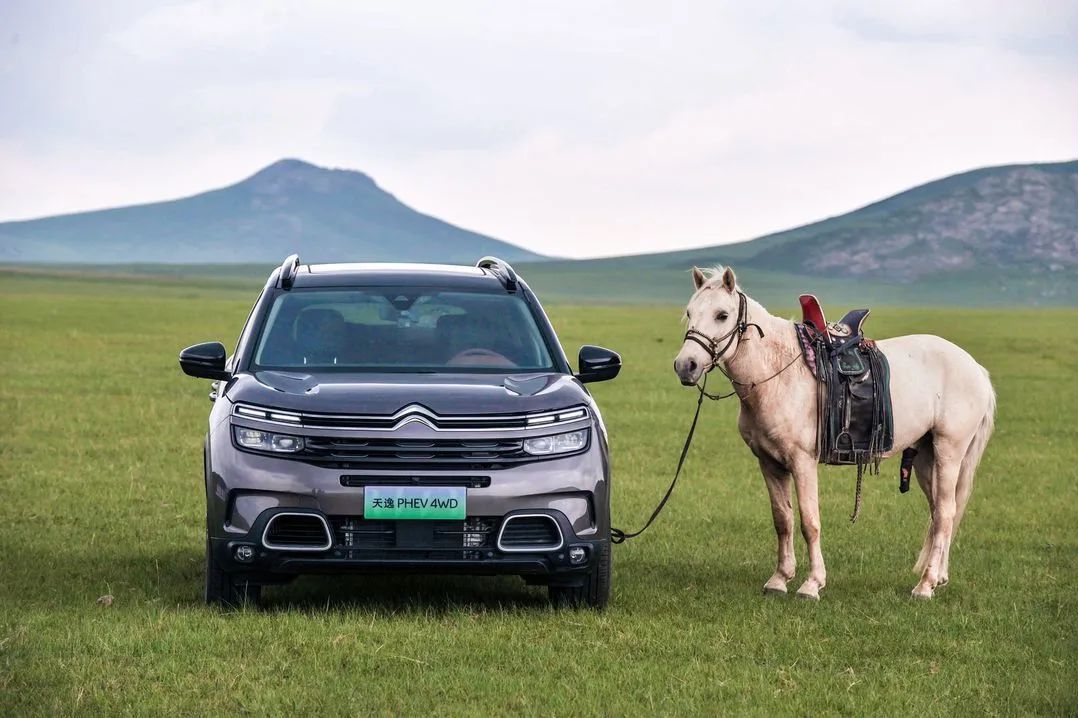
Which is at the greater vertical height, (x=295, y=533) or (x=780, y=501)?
(x=295, y=533)

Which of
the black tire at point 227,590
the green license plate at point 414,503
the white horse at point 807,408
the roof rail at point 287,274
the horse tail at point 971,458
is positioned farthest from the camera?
the horse tail at point 971,458

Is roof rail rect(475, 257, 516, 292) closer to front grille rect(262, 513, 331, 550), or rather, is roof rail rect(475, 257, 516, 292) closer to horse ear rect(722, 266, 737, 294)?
horse ear rect(722, 266, 737, 294)

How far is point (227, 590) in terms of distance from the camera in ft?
26.8

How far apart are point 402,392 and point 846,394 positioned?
2.87m

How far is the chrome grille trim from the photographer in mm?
7852

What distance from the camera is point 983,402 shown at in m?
10.2

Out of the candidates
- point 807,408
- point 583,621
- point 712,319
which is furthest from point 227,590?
point 807,408

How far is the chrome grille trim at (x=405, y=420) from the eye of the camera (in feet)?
25.8

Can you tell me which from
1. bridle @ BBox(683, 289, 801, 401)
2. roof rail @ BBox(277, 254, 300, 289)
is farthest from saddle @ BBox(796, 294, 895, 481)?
roof rail @ BBox(277, 254, 300, 289)

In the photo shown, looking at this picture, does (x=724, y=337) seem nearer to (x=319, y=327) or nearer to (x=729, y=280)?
(x=729, y=280)

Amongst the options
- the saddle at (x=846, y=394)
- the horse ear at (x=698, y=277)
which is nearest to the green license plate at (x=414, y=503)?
the horse ear at (x=698, y=277)

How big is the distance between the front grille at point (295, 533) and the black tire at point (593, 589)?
134 cm

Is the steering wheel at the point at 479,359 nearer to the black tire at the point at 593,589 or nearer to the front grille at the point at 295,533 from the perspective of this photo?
the black tire at the point at 593,589

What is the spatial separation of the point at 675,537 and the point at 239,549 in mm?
4480
